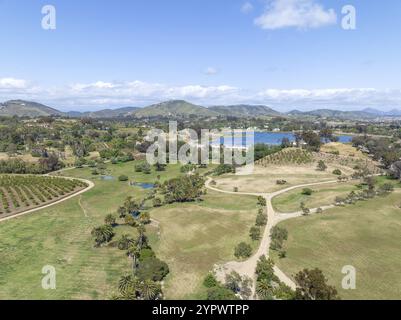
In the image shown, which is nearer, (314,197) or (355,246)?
(355,246)

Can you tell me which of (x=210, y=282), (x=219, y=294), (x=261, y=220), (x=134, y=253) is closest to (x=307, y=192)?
(x=261, y=220)

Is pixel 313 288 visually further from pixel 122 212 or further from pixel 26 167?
pixel 26 167

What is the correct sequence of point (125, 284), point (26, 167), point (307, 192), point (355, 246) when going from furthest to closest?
1. point (26, 167)
2. point (307, 192)
3. point (355, 246)
4. point (125, 284)

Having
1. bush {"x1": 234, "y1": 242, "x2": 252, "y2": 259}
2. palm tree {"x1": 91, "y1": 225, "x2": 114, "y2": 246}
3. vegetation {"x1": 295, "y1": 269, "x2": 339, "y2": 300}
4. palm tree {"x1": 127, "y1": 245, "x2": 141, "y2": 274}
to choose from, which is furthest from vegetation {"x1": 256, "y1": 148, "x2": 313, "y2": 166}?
vegetation {"x1": 295, "y1": 269, "x2": 339, "y2": 300}

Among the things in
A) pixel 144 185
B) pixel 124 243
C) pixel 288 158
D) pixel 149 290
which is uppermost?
pixel 288 158

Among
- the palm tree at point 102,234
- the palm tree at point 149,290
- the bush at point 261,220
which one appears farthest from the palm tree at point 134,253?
the bush at point 261,220

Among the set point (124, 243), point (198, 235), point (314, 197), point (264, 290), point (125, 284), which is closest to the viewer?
point (264, 290)

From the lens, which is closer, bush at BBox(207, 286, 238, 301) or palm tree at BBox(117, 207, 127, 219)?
bush at BBox(207, 286, 238, 301)

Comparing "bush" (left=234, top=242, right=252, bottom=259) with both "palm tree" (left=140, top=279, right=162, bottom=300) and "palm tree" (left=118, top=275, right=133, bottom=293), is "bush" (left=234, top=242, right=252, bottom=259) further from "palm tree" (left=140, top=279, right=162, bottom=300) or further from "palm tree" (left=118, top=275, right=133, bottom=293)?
"palm tree" (left=118, top=275, right=133, bottom=293)
